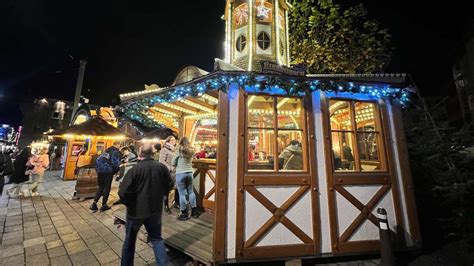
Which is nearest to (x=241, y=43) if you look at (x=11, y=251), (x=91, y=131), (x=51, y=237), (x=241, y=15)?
(x=241, y=15)

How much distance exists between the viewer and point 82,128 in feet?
32.6

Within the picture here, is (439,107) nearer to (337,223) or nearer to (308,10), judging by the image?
(337,223)

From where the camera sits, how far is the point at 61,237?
4.64m

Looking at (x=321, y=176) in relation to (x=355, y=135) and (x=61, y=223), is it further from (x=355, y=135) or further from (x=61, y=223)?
(x=61, y=223)

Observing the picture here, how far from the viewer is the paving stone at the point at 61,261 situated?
3.55 meters

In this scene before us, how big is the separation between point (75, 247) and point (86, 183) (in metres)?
4.87

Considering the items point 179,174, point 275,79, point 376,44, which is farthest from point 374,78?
point 376,44

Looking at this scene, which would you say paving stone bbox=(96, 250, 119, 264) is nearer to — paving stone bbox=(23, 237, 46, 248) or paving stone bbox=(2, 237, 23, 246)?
paving stone bbox=(23, 237, 46, 248)

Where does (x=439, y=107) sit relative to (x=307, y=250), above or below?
above

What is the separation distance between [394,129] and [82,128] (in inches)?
490

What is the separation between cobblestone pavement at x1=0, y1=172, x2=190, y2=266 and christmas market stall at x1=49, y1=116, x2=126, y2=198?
1.09 m

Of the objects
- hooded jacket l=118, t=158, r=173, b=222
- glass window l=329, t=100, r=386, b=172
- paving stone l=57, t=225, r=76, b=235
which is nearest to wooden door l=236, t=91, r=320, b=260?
glass window l=329, t=100, r=386, b=172

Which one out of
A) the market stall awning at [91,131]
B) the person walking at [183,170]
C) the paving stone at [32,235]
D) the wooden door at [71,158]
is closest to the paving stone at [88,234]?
the paving stone at [32,235]

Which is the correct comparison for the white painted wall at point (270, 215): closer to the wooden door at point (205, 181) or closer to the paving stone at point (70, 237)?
the wooden door at point (205, 181)
